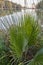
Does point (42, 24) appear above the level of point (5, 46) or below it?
above

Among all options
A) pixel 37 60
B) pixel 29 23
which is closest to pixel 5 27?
pixel 29 23

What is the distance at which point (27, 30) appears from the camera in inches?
157

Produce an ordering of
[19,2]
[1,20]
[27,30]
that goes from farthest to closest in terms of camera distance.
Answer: [19,2] → [1,20] → [27,30]

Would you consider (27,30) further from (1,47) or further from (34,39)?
(1,47)

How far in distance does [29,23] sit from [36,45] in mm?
470

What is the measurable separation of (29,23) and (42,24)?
0.53 meters

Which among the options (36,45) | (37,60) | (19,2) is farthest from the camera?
(19,2)

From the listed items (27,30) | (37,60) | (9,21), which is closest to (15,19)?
(9,21)

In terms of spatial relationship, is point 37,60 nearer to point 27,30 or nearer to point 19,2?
point 27,30

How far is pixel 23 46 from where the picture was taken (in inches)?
153

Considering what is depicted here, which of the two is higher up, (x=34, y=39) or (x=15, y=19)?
A: (x=15, y=19)

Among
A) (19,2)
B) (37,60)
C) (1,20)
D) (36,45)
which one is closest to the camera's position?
(37,60)

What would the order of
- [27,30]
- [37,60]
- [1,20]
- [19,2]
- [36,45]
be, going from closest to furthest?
[37,60]
[27,30]
[36,45]
[1,20]
[19,2]

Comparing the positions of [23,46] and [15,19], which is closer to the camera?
[23,46]
